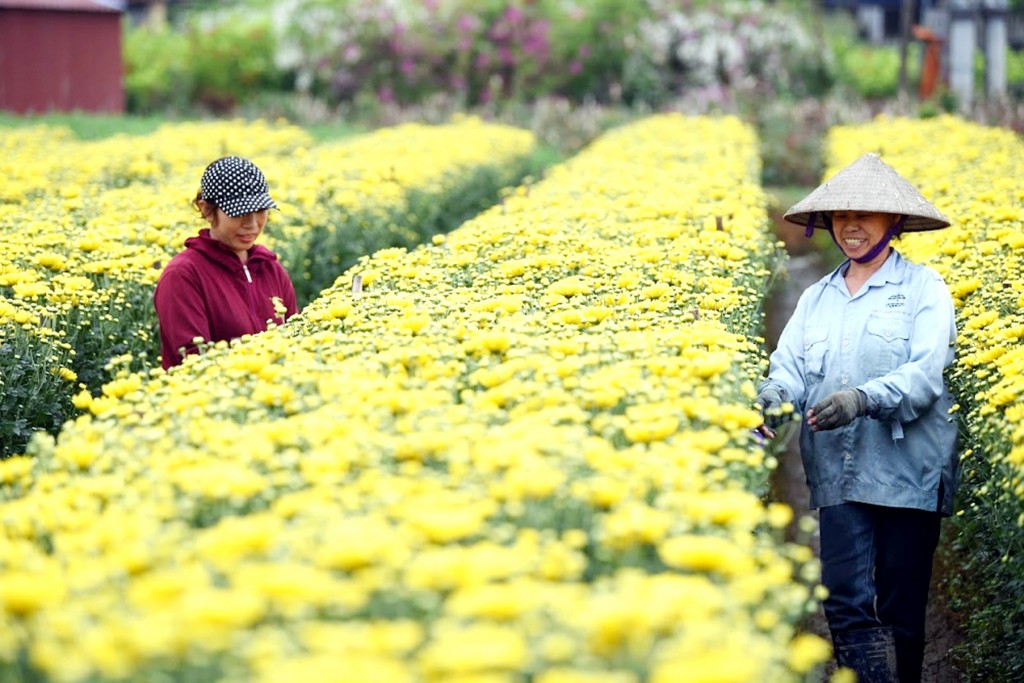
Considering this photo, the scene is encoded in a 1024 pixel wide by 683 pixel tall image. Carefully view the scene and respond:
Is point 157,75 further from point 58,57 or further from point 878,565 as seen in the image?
point 878,565

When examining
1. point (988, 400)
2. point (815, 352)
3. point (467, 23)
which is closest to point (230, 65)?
point (467, 23)

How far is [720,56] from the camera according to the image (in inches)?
890

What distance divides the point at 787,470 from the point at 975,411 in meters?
3.37

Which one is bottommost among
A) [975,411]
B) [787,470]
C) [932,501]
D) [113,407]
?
[787,470]

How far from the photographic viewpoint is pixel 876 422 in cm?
410

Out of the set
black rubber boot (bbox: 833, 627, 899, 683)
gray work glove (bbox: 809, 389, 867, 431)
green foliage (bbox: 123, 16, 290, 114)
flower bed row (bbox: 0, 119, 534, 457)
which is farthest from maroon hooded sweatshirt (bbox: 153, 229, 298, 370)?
green foliage (bbox: 123, 16, 290, 114)

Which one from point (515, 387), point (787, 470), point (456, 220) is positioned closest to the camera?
point (515, 387)

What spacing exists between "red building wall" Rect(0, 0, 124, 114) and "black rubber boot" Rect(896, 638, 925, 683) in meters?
18.4

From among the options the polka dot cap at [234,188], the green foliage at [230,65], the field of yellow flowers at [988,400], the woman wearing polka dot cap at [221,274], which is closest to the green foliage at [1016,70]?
the green foliage at [230,65]

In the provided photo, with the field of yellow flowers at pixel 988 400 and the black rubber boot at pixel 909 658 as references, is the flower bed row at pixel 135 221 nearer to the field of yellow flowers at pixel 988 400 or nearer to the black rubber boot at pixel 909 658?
the field of yellow flowers at pixel 988 400

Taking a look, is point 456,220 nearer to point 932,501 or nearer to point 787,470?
point 787,470

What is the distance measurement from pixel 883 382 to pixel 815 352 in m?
0.38

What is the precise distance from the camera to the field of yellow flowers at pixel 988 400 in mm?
3434

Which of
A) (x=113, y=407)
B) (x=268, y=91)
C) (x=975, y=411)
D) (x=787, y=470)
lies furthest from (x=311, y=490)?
A: (x=268, y=91)
